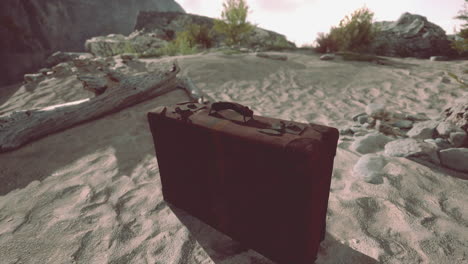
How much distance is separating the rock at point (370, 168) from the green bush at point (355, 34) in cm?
857

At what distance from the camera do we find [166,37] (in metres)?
15.4

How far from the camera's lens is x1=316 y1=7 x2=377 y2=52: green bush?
32.7ft

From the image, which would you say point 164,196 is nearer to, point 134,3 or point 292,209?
point 292,209

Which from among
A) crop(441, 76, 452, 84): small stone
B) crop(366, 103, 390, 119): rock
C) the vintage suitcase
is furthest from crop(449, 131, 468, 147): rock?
crop(441, 76, 452, 84): small stone

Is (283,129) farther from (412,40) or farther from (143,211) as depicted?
(412,40)

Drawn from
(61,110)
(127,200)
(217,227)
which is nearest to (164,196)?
(127,200)

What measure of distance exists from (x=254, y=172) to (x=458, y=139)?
2624 mm

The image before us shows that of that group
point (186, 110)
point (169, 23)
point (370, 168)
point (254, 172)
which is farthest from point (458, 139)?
point (169, 23)

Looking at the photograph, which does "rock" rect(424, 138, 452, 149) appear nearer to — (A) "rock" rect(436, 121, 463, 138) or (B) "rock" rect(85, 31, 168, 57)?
(A) "rock" rect(436, 121, 463, 138)

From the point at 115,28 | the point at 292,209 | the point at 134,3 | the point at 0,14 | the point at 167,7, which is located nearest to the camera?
the point at 292,209

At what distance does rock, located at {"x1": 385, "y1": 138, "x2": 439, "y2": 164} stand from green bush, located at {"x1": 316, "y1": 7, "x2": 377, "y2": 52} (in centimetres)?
826

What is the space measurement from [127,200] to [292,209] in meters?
1.43

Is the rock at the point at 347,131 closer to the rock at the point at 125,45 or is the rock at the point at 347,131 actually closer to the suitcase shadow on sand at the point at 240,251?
the suitcase shadow on sand at the point at 240,251

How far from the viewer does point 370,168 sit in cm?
221
